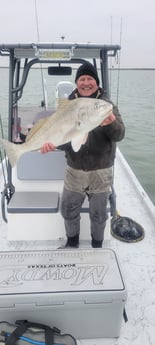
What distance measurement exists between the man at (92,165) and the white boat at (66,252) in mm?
366

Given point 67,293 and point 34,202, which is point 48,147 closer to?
point 67,293

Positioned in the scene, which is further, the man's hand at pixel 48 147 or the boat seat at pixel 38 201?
the boat seat at pixel 38 201

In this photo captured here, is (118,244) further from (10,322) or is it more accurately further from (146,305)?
(10,322)

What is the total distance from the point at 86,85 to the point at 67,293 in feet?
5.59

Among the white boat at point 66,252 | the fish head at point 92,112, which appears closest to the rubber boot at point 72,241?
the white boat at point 66,252

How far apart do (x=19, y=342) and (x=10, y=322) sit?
0.78ft

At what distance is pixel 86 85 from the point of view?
290cm

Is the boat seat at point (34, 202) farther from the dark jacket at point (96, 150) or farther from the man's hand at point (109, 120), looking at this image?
the man's hand at point (109, 120)

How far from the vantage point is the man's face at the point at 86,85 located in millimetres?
2891

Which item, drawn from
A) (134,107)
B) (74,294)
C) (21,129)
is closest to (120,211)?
(21,129)

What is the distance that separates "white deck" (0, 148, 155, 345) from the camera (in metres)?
2.67

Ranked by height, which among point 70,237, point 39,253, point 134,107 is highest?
point 39,253

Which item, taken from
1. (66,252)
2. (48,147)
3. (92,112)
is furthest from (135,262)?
(92,112)

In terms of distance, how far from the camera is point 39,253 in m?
2.76
